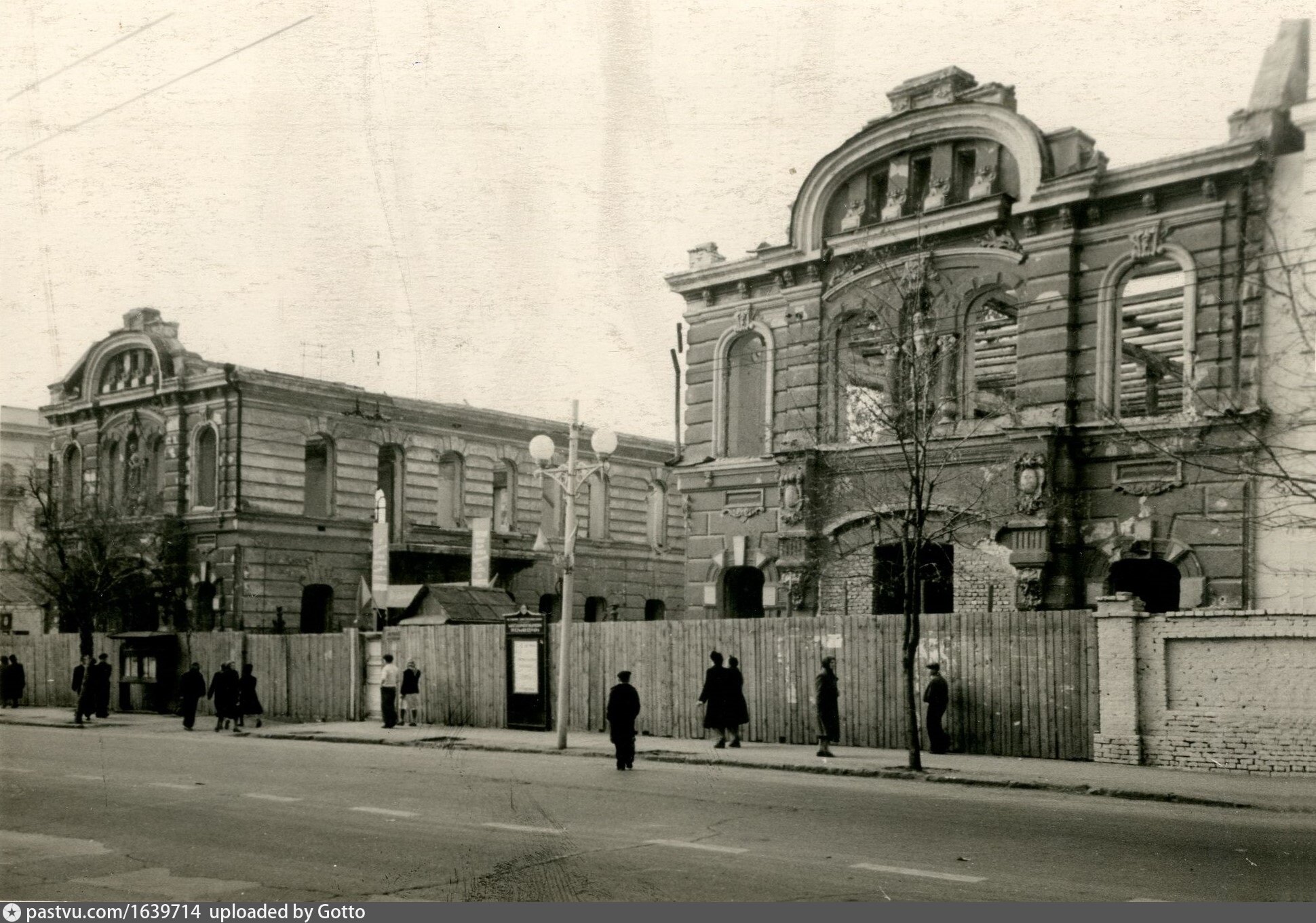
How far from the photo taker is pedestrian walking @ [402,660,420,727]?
1071 inches

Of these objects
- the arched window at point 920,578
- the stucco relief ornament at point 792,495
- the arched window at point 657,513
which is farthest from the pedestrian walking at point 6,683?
the arched window at point 920,578

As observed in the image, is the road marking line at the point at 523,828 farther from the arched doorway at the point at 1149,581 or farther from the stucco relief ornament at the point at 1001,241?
the stucco relief ornament at the point at 1001,241

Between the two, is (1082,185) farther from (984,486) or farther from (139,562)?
(139,562)

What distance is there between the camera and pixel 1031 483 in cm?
2312

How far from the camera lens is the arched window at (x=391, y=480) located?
136 ft

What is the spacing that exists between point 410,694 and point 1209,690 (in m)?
15.7

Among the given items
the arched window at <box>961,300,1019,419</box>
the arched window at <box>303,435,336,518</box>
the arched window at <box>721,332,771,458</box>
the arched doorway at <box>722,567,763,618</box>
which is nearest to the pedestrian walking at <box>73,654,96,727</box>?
the arched window at <box>303,435,336,518</box>

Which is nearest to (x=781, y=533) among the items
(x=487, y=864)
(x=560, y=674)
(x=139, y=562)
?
(x=560, y=674)

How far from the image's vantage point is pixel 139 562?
3788 cm

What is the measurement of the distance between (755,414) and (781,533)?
10.5ft

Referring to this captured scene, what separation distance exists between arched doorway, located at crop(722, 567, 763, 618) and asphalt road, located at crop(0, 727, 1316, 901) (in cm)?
1082

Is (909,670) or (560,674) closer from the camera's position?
(909,670)

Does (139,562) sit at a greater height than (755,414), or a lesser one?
lesser

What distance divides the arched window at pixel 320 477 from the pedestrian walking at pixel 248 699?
10.7m
